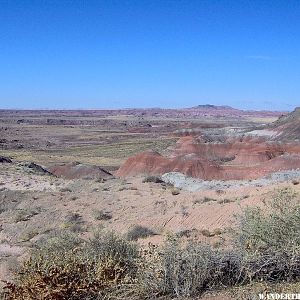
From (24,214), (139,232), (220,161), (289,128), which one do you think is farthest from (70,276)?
(289,128)

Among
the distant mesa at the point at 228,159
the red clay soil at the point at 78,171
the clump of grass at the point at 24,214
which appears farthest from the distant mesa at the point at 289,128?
the clump of grass at the point at 24,214

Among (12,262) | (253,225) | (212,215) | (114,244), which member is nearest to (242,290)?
(253,225)

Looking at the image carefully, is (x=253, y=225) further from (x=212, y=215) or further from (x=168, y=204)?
(x=168, y=204)

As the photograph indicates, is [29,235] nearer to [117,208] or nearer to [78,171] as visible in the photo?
[117,208]

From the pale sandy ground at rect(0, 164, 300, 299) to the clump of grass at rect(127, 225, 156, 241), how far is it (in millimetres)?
403

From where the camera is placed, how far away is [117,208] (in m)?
20.4

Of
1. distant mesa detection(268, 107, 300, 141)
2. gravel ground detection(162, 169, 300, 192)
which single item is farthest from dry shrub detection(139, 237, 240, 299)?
distant mesa detection(268, 107, 300, 141)

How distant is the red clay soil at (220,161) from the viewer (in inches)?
1614

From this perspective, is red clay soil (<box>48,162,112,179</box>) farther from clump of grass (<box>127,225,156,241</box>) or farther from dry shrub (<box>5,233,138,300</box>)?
dry shrub (<box>5,233,138,300</box>)

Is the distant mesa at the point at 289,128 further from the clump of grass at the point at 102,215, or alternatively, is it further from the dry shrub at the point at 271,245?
the dry shrub at the point at 271,245

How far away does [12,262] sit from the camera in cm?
1260

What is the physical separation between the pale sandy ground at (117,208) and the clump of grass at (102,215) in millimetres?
190

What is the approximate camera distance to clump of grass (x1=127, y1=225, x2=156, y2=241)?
608 inches

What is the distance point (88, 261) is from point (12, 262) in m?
6.77
